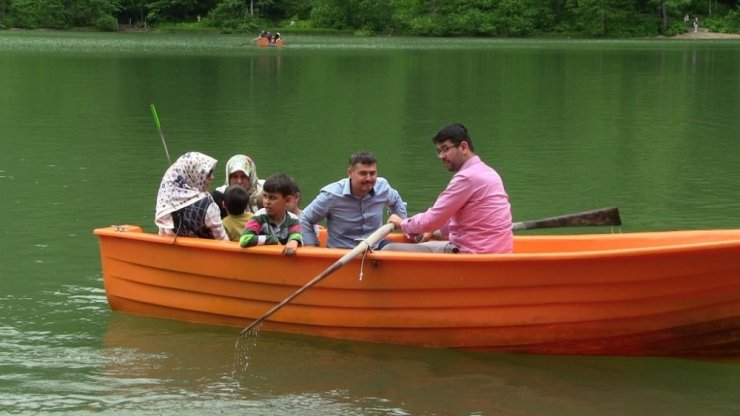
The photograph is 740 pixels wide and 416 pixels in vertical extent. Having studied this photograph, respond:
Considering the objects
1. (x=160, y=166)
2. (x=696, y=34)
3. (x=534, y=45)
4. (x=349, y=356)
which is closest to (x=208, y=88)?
(x=160, y=166)

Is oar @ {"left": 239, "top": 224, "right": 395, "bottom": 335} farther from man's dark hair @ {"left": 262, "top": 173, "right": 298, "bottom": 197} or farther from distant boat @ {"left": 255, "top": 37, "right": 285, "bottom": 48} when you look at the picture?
distant boat @ {"left": 255, "top": 37, "right": 285, "bottom": 48}

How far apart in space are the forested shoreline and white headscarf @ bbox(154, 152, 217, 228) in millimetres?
66370

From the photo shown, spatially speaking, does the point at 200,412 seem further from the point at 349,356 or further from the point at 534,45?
the point at 534,45

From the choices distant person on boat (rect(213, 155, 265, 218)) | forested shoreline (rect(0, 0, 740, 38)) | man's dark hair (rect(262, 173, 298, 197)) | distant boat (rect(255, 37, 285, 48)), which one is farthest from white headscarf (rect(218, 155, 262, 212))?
forested shoreline (rect(0, 0, 740, 38))

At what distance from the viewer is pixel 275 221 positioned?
780 centimetres

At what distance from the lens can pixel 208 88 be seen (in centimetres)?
2897

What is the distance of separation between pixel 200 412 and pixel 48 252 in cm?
440

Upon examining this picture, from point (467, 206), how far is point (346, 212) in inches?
38.3

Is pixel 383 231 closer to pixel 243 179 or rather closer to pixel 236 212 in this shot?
pixel 236 212

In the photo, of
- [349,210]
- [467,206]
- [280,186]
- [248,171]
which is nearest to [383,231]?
[467,206]

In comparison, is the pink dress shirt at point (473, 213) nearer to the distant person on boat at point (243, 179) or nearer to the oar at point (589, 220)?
the oar at point (589, 220)

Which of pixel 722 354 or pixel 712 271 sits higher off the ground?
pixel 712 271

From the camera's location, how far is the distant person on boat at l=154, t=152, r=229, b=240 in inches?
312

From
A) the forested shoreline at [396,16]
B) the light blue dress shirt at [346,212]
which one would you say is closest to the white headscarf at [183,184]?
the light blue dress shirt at [346,212]
